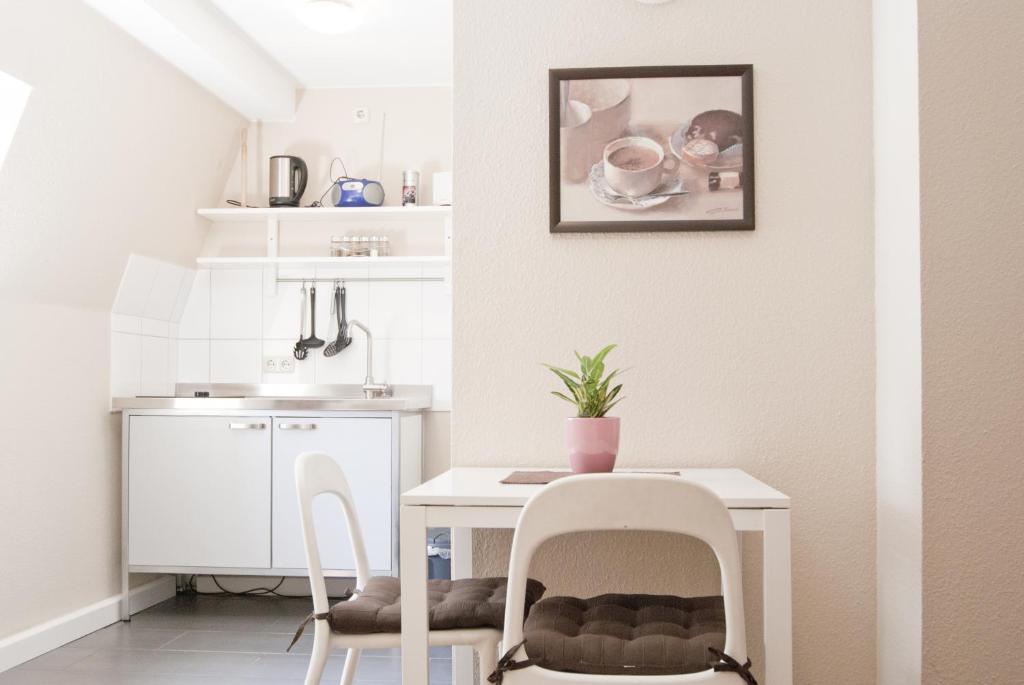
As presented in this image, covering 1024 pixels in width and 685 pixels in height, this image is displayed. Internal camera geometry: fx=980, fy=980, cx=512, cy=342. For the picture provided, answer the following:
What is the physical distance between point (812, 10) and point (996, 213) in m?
0.76

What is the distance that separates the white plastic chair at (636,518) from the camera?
156 cm

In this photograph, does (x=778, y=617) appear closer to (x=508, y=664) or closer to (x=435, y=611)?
(x=508, y=664)

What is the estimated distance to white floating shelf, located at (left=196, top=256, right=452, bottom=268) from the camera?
445 cm

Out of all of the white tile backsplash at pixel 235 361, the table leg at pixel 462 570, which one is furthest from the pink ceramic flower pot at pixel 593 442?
the white tile backsplash at pixel 235 361

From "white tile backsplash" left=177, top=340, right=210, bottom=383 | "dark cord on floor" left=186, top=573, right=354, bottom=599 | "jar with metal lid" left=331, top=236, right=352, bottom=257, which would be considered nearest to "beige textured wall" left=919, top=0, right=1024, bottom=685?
"jar with metal lid" left=331, top=236, right=352, bottom=257

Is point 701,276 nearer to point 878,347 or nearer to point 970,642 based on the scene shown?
point 878,347

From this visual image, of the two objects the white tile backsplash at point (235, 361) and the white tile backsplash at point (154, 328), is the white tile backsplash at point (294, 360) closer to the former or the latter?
the white tile backsplash at point (235, 361)

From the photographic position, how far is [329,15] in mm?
3541

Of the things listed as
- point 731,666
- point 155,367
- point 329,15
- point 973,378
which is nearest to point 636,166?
point 973,378

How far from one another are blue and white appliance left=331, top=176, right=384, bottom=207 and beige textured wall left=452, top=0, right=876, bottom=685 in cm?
193

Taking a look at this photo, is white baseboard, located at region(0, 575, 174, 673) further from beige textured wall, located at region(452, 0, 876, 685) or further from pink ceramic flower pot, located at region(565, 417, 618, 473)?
pink ceramic flower pot, located at region(565, 417, 618, 473)

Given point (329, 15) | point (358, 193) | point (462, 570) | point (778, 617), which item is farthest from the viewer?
point (358, 193)

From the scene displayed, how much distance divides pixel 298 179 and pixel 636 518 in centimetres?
339

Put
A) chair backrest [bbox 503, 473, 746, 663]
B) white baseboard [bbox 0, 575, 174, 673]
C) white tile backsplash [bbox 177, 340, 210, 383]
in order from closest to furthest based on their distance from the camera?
chair backrest [bbox 503, 473, 746, 663] → white baseboard [bbox 0, 575, 174, 673] → white tile backsplash [bbox 177, 340, 210, 383]
